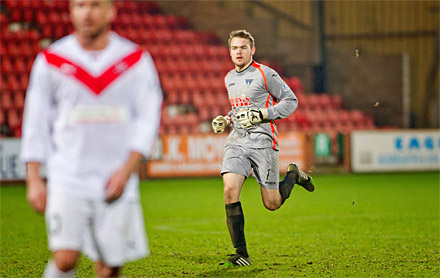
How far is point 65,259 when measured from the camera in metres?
3.40

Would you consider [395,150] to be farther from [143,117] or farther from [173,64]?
[143,117]

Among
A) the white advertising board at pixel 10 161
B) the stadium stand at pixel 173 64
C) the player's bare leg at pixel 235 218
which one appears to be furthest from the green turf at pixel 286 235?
the stadium stand at pixel 173 64

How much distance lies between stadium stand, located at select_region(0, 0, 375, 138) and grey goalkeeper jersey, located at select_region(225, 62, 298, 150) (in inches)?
567

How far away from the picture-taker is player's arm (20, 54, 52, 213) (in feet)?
11.1

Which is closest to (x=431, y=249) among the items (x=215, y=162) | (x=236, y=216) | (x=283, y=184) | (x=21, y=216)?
(x=283, y=184)

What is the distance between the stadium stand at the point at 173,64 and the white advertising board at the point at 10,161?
146 inches

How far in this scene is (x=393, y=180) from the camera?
58.5 feet

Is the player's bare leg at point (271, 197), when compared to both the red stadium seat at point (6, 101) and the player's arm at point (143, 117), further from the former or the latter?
the red stadium seat at point (6, 101)

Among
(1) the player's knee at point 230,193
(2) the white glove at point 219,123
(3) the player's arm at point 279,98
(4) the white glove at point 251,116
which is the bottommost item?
(1) the player's knee at point 230,193

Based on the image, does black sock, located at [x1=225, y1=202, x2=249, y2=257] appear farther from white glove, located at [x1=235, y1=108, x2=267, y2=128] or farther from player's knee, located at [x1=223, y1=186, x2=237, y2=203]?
white glove, located at [x1=235, y1=108, x2=267, y2=128]

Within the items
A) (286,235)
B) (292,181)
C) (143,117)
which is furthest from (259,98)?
(143,117)

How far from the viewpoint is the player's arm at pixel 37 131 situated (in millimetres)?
3391

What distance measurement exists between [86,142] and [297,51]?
75.0 feet

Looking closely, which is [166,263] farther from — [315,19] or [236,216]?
[315,19]
